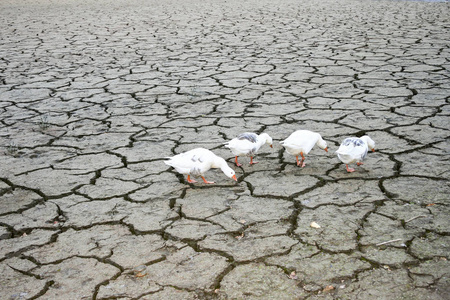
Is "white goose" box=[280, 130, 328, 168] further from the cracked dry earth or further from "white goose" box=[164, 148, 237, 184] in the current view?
"white goose" box=[164, 148, 237, 184]

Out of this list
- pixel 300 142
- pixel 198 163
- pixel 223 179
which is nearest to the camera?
pixel 198 163

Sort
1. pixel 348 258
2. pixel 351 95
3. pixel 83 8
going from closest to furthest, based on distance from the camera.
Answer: pixel 348 258 < pixel 351 95 < pixel 83 8

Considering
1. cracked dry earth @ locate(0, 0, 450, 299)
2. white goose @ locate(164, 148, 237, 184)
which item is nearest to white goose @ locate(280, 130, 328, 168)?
cracked dry earth @ locate(0, 0, 450, 299)

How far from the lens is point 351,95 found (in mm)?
5152

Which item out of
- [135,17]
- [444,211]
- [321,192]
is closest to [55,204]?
[321,192]

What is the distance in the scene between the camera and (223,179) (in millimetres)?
3320

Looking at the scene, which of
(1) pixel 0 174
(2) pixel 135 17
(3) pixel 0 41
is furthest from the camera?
(2) pixel 135 17

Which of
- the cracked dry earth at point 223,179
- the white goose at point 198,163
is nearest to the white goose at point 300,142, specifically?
the cracked dry earth at point 223,179

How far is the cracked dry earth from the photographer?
2271 millimetres

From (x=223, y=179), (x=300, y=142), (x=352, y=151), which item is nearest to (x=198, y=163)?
(x=223, y=179)

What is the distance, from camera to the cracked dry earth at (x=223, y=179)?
89.4 inches

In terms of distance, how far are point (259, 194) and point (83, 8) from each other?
14.3 m

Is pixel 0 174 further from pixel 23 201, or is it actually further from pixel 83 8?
pixel 83 8

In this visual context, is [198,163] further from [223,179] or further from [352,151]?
[352,151]
